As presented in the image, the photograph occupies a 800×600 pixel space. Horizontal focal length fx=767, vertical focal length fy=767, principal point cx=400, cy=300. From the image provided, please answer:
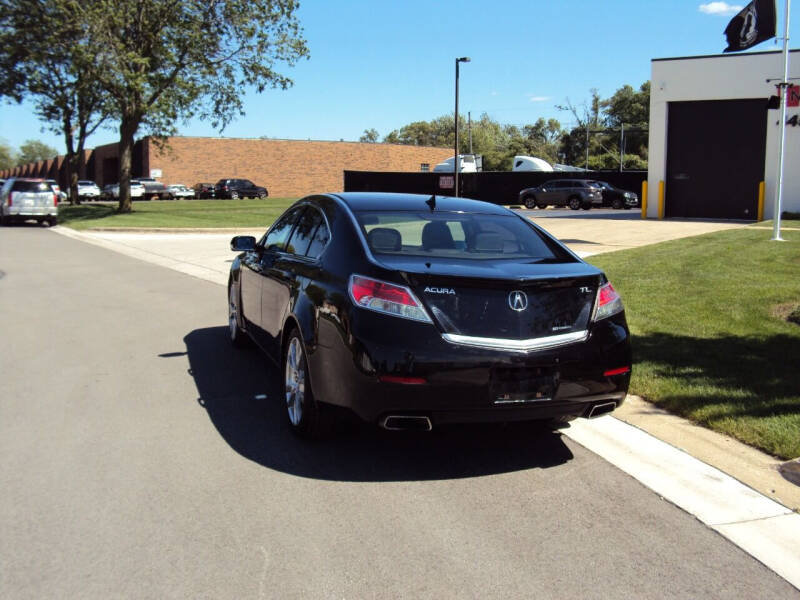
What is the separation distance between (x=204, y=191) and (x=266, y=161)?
9828 mm

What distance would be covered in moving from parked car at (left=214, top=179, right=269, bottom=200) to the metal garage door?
39.0m

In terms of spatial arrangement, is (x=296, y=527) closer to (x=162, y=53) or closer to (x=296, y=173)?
(x=162, y=53)

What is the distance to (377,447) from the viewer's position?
496 cm

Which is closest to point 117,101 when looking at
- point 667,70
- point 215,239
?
point 215,239

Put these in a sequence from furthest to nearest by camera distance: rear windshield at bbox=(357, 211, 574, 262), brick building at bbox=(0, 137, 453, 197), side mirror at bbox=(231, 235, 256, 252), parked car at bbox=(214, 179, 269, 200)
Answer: brick building at bbox=(0, 137, 453, 197) → parked car at bbox=(214, 179, 269, 200) → side mirror at bbox=(231, 235, 256, 252) → rear windshield at bbox=(357, 211, 574, 262)

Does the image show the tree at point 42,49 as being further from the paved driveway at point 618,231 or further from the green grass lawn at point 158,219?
the paved driveway at point 618,231

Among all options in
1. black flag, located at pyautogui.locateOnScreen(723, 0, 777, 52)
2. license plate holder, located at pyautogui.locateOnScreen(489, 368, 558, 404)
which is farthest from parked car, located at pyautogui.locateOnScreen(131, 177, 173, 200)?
license plate holder, located at pyautogui.locateOnScreen(489, 368, 558, 404)

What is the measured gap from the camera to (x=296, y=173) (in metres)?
71.2

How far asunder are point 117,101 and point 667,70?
22737 mm

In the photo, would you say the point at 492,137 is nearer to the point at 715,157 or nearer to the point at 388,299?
the point at 715,157

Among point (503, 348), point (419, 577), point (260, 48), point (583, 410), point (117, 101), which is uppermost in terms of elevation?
point (260, 48)

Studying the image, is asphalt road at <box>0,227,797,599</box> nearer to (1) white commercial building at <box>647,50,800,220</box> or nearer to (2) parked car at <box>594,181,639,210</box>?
(1) white commercial building at <box>647,50,800,220</box>

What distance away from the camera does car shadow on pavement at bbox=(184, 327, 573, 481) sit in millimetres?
4547

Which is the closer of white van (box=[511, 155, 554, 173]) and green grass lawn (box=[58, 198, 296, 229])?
green grass lawn (box=[58, 198, 296, 229])
